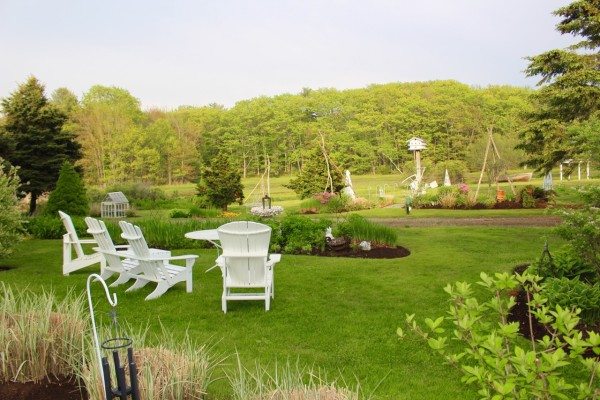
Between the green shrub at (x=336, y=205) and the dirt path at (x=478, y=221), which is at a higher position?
the green shrub at (x=336, y=205)

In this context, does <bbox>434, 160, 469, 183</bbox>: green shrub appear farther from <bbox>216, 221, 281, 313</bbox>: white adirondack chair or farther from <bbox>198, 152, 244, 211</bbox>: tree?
<bbox>216, 221, 281, 313</bbox>: white adirondack chair

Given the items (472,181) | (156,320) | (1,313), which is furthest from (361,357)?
(472,181)

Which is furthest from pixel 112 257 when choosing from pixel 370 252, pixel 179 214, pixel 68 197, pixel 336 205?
pixel 336 205

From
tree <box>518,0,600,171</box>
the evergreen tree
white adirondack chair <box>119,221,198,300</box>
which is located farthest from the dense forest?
white adirondack chair <box>119,221,198,300</box>

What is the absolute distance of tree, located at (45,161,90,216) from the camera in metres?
14.6

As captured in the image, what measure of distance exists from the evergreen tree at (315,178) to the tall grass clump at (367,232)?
47.5 ft

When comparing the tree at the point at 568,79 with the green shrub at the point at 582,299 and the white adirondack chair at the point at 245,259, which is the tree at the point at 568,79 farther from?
the white adirondack chair at the point at 245,259

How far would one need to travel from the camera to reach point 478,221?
13.7 meters

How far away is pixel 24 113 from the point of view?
19906 mm

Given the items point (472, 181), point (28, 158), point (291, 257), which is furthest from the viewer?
point (472, 181)

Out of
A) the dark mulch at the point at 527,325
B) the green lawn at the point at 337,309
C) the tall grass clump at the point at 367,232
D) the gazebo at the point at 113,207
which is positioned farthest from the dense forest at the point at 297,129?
the dark mulch at the point at 527,325

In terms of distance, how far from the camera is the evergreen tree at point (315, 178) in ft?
79.7

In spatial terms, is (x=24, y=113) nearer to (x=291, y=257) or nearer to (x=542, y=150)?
(x=291, y=257)

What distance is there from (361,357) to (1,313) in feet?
8.58
